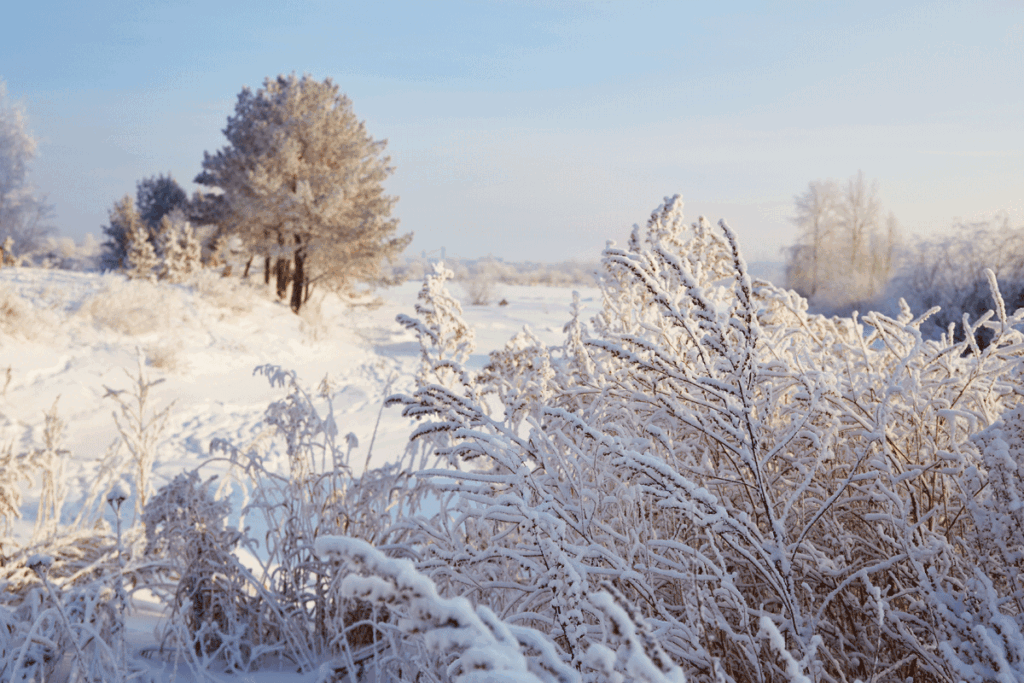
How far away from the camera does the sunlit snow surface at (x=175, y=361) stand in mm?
6465

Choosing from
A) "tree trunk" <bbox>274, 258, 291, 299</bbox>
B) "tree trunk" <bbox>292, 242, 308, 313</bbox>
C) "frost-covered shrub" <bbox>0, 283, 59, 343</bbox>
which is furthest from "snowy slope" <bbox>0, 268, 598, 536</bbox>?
"tree trunk" <bbox>274, 258, 291, 299</bbox>

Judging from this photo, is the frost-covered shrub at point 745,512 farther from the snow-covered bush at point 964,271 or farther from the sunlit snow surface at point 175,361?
the snow-covered bush at point 964,271

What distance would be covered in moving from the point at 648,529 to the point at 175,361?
350 inches

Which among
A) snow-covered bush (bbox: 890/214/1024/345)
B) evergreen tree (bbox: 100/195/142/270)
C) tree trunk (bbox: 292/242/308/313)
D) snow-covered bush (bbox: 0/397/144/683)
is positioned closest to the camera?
snow-covered bush (bbox: 0/397/144/683)

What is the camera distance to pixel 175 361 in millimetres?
8750

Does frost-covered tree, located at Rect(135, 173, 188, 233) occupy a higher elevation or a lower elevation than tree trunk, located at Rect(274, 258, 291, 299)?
higher

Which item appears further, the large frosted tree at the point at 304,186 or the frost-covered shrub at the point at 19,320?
the large frosted tree at the point at 304,186

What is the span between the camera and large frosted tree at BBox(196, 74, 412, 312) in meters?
14.9

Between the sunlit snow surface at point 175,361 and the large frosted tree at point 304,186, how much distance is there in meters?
1.85

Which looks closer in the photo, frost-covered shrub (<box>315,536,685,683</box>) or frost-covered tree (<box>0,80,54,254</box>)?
frost-covered shrub (<box>315,536,685,683</box>)

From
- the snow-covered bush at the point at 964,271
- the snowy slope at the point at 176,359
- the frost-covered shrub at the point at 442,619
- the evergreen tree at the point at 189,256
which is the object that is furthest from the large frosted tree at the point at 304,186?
the frost-covered shrub at the point at 442,619

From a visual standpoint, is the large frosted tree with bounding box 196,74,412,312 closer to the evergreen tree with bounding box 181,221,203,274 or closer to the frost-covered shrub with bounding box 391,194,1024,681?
the evergreen tree with bounding box 181,221,203,274

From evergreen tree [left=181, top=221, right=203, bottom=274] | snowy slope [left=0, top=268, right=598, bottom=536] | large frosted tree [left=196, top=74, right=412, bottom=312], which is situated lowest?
snowy slope [left=0, top=268, right=598, bottom=536]

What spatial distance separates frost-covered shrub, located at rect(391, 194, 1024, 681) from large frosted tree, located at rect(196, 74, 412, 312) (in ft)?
46.3
